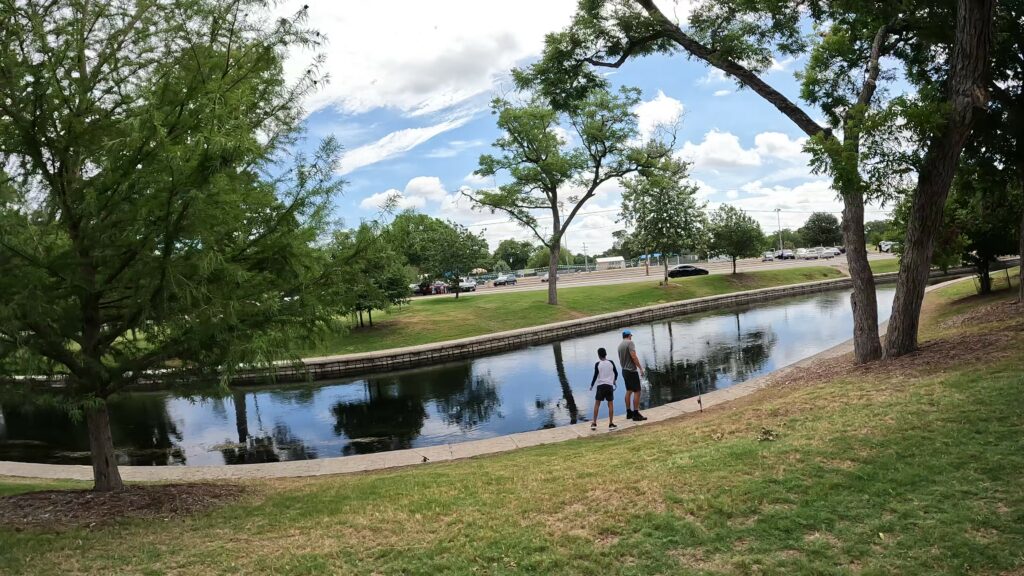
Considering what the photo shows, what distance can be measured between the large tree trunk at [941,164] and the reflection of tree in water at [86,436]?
49.5 feet

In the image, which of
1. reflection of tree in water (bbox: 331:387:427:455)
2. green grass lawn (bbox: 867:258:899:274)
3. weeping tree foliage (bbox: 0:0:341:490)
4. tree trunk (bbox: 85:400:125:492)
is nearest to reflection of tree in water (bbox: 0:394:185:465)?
reflection of tree in water (bbox: 331:387:427:455)

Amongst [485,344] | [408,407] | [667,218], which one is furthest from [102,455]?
[667,218]

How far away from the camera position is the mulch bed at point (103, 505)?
6492 mm

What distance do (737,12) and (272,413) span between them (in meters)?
16.4

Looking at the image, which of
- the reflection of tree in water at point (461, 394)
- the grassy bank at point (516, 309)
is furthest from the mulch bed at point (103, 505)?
the grassy bank at point (516, 309)

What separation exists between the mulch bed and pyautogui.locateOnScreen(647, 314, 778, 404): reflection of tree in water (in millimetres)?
10989

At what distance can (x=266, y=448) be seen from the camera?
575 inches

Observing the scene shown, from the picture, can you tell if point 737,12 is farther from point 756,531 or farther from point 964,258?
point 964,258

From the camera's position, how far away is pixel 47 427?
1836 centimetres

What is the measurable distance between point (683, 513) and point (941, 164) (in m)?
8.69

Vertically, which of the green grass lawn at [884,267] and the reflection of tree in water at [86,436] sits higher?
the green grass lawn at [884,267]

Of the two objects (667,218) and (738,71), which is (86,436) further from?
(667,218)

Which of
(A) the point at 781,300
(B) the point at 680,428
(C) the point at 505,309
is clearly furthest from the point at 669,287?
(B) the point at 680,428

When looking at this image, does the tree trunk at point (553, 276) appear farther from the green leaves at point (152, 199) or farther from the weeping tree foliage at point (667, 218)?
the green leaves at point (152, 199)
